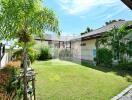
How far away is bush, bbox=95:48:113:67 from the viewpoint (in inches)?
878

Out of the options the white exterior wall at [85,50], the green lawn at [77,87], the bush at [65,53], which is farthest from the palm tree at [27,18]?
the bush at [65,53]

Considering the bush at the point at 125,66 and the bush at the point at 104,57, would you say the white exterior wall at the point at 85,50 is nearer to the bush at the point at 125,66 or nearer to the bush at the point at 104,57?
the bush at the point at 104,57

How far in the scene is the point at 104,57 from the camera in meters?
22.8

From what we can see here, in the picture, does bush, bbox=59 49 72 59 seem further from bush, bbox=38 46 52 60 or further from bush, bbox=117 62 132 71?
bush, bbox=117 62 132 71

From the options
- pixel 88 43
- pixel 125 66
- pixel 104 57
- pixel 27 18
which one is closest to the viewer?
pixel 27 18

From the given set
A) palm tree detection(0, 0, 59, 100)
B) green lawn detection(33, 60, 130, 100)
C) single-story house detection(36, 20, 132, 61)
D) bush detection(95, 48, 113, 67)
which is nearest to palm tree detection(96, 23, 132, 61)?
bush detection(95, 48, 113, 67)

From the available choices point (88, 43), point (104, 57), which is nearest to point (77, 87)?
point (104, 57)

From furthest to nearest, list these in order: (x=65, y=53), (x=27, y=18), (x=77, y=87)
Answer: (x=65, y=53) < (x=77, y=87) < (x=27, y=18)

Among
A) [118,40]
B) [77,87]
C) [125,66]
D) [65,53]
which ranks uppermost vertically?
[118,40]

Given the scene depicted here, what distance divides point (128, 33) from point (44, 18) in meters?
12.6

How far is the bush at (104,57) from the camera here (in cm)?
2231

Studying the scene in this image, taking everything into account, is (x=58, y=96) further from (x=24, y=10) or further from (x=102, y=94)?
(x=24, y=10)

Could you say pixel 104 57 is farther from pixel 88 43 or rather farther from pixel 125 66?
pixel 88 43

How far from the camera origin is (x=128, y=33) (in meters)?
21.3
